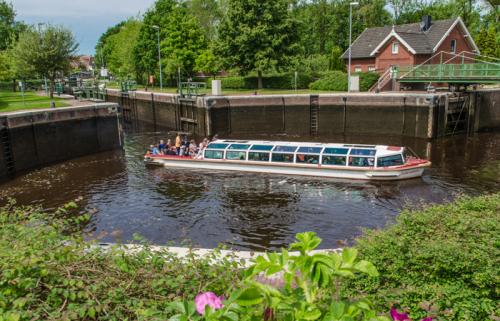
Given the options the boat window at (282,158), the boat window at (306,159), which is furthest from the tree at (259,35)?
the boat window at (306,159)

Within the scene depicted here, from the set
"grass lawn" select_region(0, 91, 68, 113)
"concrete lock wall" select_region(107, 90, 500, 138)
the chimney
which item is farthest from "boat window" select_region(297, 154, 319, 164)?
the chimney

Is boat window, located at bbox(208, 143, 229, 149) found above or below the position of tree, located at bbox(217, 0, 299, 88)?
below

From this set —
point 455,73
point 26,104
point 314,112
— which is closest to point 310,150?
point 314,112

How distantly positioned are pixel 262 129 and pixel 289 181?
59.0 feet

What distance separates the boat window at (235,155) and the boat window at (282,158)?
6.57 ft

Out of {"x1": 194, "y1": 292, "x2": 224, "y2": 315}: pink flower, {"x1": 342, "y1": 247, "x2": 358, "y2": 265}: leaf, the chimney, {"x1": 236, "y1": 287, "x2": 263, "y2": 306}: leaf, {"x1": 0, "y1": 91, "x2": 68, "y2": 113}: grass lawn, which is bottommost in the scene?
{"x1": 0, "y1": 91, "x2": 68, "y2": 113}: grass lawn

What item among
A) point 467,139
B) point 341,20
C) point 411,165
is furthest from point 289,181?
point 341,20

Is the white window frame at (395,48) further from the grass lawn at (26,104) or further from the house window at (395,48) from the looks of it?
the grass lawn at (26,104)

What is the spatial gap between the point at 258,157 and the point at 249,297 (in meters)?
24.0

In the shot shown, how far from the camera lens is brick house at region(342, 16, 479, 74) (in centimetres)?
4975

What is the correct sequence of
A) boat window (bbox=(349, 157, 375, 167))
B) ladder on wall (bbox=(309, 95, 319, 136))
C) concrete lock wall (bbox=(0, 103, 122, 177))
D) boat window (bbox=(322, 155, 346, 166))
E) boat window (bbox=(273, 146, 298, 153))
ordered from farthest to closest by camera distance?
ladder on wall (bbox=(309, 95, 319, 136)), concrete lock wall (bbox=(0, 103, 122, 177)), boat window (bbox=(273, 146, 298, 153)), boat window (bbox=(322, 155, 346, 166)), boat window (bbox=(349, 157, 375, 167))

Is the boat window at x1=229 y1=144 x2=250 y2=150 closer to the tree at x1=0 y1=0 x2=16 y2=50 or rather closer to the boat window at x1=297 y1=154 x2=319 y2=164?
the boat window at x1=297 y1=154 x2=319 y2=164

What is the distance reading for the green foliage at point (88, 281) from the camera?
523cm

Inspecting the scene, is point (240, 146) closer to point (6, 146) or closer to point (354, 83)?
point (6, 146)
